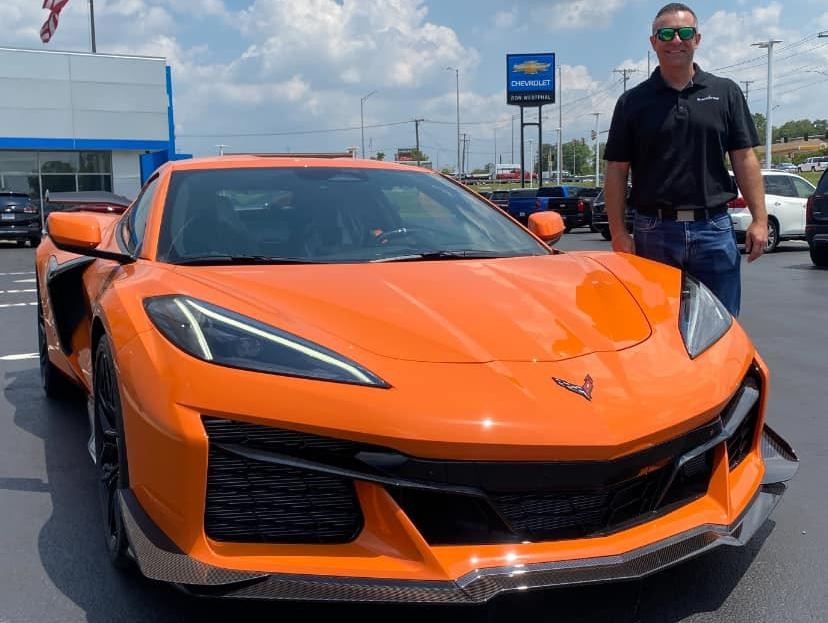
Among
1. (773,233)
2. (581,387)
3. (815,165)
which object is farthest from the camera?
(815,165)

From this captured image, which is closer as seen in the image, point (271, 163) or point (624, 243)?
point (271, 163)

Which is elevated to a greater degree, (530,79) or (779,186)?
(530,79)

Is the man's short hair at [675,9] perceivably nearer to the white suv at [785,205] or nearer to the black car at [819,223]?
the black car at [819,223]

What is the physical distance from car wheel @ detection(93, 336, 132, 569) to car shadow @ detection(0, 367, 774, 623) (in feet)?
0.39

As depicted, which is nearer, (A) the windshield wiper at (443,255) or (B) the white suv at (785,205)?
(A) the windshield wiper at (443,255)

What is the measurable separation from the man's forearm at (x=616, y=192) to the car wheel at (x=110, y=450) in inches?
96.4

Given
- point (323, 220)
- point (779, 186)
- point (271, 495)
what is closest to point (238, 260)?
point (323, 220)

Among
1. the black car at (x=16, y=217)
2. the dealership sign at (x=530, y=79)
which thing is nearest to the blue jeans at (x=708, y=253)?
the black car at (x=16, y=217)

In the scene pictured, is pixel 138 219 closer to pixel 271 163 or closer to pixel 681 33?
pixel 271 163

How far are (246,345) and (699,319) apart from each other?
1.46 metres

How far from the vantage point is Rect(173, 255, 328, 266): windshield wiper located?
3006mm

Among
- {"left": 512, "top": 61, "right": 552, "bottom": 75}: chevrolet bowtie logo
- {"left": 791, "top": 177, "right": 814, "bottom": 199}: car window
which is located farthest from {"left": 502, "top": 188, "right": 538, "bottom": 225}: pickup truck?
{"left": 512, "top": 61, "right": 552, "bottom": 75}: chevrolet bowtie logo

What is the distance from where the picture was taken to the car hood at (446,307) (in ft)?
7.85

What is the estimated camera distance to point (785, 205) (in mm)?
17359
